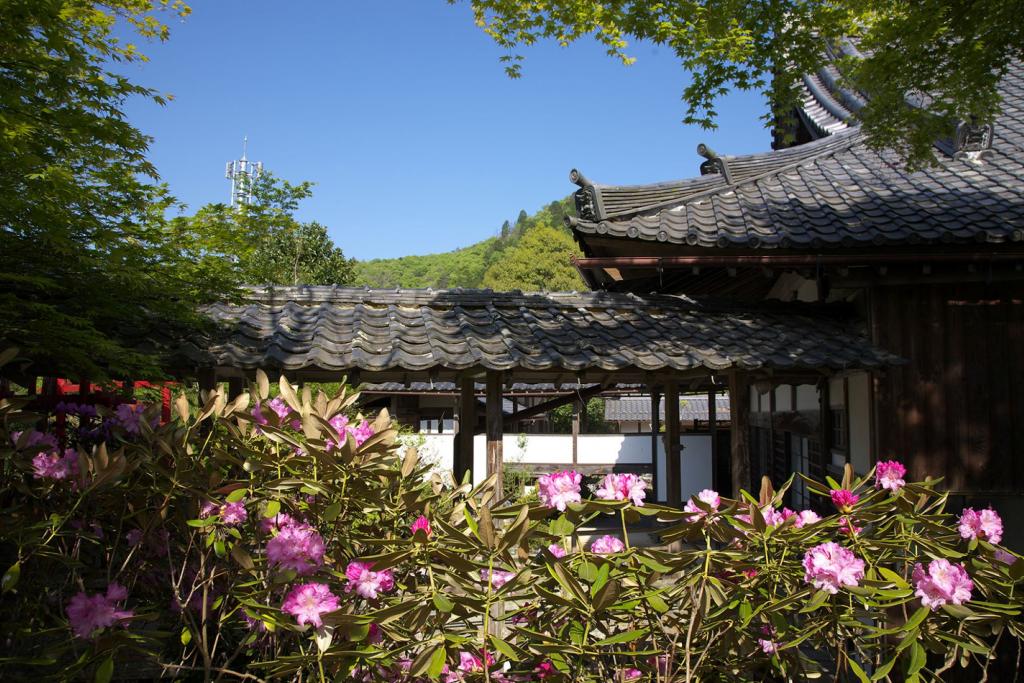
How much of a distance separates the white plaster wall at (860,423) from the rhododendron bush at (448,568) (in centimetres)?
433

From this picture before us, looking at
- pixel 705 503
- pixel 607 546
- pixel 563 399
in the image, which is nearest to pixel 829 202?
pixel 563 399

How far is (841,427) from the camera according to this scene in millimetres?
7547

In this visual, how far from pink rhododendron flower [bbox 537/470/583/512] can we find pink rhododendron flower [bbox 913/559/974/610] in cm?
109

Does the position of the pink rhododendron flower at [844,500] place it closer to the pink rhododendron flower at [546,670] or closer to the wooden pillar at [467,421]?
the pink rhododendron flower at [546,670]

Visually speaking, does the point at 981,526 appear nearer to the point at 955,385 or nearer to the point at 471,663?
the point at 471,663

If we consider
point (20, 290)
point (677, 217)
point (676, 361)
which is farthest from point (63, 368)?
point (677, 217)

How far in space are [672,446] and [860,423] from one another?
200cm


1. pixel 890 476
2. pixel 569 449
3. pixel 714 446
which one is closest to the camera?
pixel 890 476

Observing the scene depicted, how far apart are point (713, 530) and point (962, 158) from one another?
7.37 metres

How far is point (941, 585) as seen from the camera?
2170 millimetres

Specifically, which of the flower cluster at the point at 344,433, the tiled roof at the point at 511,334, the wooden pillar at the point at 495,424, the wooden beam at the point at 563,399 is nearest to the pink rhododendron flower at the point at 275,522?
the flower cluster at the point at 344,433

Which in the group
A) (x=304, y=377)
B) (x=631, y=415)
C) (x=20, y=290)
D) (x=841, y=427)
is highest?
(x=20, y=290)

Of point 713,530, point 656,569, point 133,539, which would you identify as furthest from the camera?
point 133,539

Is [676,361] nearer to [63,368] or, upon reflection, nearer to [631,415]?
[63,368]
